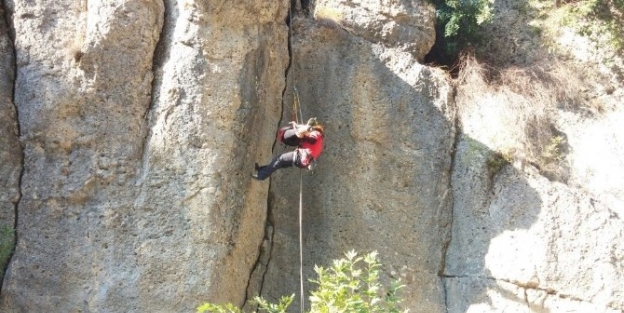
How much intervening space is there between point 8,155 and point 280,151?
3.22m

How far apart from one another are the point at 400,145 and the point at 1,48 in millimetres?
5004

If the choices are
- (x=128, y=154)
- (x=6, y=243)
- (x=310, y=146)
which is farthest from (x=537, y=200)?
(x=6, y=243)

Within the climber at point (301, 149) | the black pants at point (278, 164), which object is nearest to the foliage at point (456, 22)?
the climber at point (301, 149)

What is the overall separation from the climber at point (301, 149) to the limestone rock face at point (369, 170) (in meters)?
0.78

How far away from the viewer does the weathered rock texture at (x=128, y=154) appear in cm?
796

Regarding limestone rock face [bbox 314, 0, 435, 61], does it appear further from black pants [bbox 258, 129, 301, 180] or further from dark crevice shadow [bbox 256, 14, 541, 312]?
black pants [bbox 258, 129, 301, 180]

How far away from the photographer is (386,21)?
10.9m

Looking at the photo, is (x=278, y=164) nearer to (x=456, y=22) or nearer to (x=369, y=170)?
(x=369, y=170)

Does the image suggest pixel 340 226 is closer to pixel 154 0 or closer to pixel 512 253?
pixel 512 253

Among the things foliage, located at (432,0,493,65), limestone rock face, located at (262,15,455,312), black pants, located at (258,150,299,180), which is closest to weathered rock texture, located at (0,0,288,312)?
black pants, located at (258,150,299,180)

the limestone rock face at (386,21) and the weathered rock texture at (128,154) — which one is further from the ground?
the limestone rock face at (386,21)

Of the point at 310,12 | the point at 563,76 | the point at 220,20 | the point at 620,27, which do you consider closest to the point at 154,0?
the point at 220,20

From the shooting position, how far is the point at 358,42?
10.4m

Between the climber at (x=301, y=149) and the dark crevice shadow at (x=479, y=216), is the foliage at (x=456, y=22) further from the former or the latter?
the climber at (x=301, y=149)
